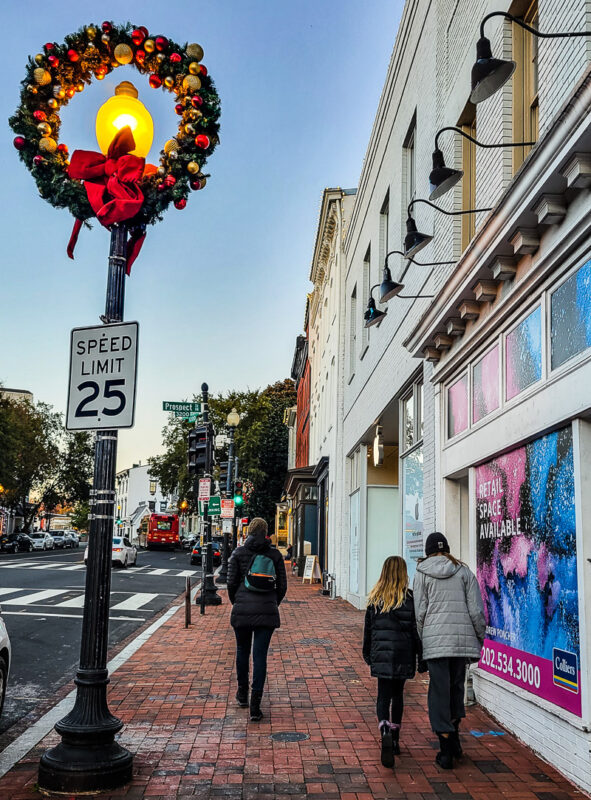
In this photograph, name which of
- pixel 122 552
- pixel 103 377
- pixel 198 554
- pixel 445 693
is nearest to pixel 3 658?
pixel 103 377

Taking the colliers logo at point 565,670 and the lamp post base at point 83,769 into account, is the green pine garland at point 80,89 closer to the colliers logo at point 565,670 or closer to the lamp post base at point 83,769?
the lamp post base at point 83,769

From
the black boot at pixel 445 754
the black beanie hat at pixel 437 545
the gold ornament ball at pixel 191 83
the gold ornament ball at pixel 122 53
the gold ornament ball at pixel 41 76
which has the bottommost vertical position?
the black boot at pixel 445 754

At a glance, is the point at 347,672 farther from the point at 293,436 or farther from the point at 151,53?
the point at 293,436

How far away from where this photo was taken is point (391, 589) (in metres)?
6.36

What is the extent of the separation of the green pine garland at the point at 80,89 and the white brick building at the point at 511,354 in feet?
8.77

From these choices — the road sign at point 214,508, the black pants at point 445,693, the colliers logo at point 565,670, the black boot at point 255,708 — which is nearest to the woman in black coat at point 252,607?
the black boot at point 255,708

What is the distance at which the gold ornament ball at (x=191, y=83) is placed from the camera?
6711mm

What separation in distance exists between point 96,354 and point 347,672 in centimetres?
578

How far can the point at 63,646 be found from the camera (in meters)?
12.2

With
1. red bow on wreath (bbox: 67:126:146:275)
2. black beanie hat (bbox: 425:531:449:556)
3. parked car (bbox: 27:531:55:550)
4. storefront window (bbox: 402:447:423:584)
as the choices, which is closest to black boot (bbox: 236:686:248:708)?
black beanie hat (bbox: 425:531:449:556)

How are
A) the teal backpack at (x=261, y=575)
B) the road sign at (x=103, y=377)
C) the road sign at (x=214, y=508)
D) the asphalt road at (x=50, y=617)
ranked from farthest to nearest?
the road sign at (x=214, y=508)
the asphalt road at (x=50, y=617)
the teal backpack at (x=261, y=575)
the road sign at (x=103, y=377)

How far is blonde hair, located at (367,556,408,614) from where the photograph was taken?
630 centimetres

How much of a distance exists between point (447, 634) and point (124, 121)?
4661mm

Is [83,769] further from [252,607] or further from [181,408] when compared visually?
[181,408]
